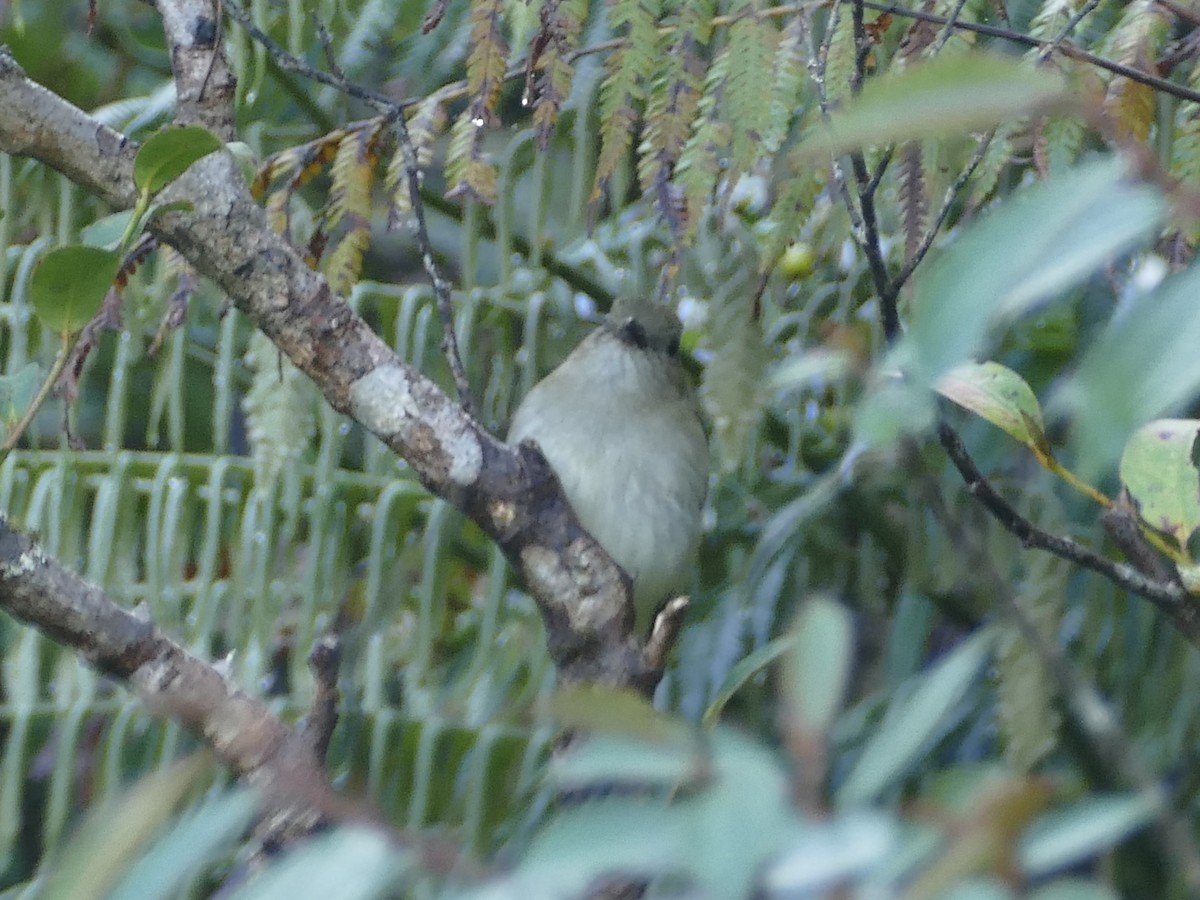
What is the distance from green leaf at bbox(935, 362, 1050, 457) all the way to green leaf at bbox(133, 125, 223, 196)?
1.83 ft

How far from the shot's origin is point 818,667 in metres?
0.52

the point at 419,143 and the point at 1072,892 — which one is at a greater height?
the point at 419,143

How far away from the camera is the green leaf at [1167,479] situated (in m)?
1.07

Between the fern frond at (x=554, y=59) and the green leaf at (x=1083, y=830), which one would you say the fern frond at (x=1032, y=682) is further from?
the green leaf at (x=1083, y=830)

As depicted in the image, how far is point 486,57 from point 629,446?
1.01m

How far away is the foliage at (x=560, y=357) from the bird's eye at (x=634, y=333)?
91 millimetres

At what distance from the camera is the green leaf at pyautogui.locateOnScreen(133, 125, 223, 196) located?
3.48 feet

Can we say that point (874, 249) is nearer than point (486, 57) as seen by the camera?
Yes

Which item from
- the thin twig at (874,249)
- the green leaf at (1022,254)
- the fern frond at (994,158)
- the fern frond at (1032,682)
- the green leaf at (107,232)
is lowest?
the fern frond at (1032,682)

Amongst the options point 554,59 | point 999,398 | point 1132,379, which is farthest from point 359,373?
point 1132,379

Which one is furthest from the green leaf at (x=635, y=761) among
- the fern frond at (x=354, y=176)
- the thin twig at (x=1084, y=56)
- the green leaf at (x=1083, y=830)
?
the fern frond at (x=354, y=176)

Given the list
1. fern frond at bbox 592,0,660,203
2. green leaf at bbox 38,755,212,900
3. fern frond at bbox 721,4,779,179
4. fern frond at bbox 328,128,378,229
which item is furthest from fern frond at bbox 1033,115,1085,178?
green leaf at bbox 38,755,212,900

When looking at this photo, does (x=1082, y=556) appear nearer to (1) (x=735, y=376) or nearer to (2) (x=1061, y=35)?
(2) (x=1061, y=35)

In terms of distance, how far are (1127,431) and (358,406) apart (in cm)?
105
